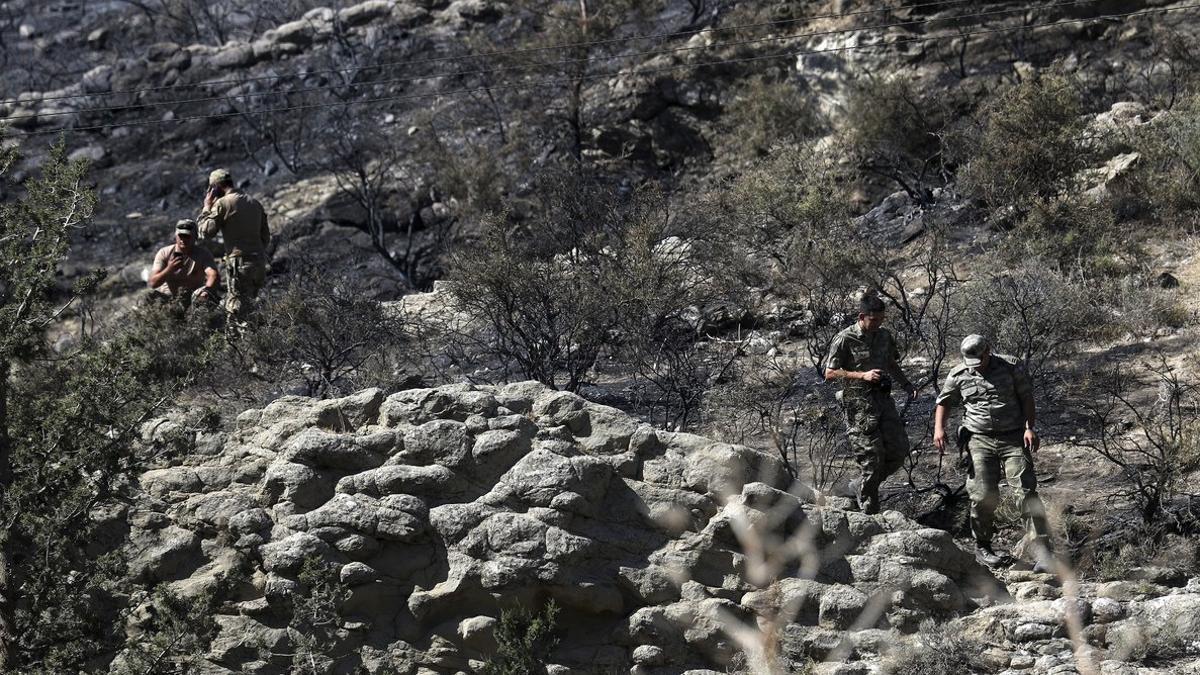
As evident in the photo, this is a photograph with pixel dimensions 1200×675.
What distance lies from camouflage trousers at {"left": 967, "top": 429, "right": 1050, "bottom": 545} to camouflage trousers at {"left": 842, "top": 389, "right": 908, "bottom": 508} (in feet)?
1.35

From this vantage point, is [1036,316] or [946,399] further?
[1036,316]

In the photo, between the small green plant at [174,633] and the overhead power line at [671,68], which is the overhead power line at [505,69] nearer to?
the overhead power line at [671,68]

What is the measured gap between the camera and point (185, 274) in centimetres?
1297

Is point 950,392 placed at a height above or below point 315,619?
above

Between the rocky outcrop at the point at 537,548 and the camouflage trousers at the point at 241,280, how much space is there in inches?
200

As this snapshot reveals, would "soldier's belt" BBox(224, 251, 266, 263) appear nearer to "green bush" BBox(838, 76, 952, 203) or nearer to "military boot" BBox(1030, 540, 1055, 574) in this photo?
"military boot" BBox(1030, 540, 1055, 574)

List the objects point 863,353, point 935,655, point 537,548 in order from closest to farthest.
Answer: point 935,655
point 537,548
point 863,353

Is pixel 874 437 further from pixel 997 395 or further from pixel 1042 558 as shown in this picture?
pixel 1042 558

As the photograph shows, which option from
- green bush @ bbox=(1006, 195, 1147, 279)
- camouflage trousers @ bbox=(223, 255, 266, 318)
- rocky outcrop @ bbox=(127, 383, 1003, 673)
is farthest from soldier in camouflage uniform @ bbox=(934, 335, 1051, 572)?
camouflage trousers @ bbox=(223, 255, 266, 318)

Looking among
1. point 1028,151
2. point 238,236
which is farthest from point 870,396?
point 1028,151

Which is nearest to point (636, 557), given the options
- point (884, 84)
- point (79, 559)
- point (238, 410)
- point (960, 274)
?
point (79, 559)

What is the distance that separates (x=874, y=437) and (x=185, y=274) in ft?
23.0

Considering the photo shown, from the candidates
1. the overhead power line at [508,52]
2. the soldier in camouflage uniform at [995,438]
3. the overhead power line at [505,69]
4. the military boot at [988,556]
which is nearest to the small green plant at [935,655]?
the military boot at [988,556]

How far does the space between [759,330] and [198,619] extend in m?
7.25
